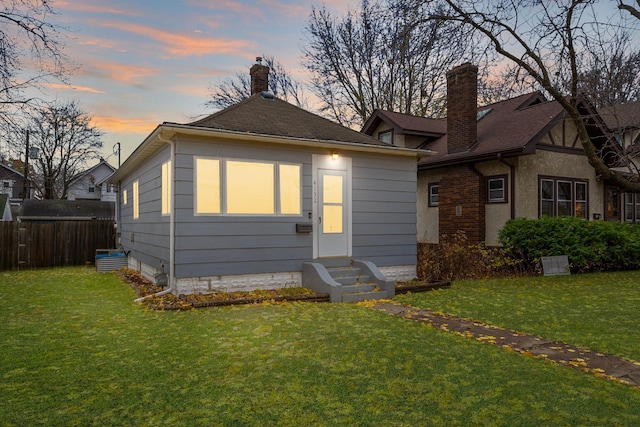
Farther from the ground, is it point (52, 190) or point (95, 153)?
point (95, 153)

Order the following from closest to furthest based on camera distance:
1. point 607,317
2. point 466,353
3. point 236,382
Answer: point 236,382, point 466,353, point 607,317

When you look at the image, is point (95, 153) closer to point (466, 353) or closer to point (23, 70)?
point (23, 70)

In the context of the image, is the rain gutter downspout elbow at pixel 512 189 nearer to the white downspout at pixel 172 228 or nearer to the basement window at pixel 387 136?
the basement window at pixel 387 136

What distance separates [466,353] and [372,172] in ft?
18.5

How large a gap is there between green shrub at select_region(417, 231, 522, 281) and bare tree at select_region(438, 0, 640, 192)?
3.33 meters

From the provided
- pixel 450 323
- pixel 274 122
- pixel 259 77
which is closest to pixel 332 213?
pixel 274 122

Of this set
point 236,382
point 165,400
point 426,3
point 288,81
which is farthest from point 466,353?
point 288,81

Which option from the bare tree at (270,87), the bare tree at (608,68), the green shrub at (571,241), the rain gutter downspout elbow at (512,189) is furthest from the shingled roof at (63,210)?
the bare tree at (608,68)

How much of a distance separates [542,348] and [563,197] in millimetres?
10518

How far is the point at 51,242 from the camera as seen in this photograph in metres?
13.7

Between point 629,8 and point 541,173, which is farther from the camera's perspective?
point 541,173

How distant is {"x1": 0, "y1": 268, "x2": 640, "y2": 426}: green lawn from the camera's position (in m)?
3.11

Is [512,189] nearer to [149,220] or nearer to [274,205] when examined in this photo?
[274,205]

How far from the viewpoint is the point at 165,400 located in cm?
338
